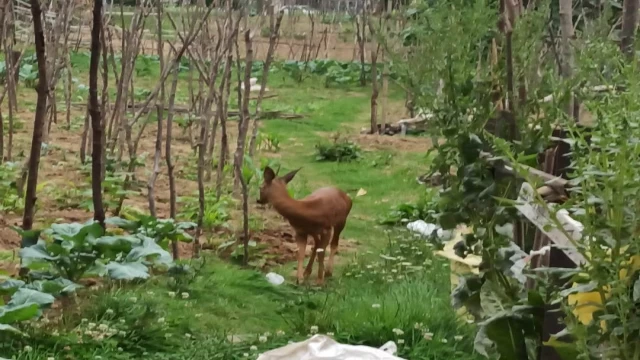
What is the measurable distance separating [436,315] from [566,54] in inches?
49.9

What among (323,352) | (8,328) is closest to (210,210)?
(8,328)

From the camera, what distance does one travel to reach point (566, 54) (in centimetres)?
379

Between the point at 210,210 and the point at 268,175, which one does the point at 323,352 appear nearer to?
the point at 268,175

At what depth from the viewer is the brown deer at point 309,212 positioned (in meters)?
5.31

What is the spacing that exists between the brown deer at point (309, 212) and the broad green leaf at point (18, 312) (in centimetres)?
208

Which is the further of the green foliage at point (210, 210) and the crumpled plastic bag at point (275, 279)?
the green foliage at point (210, 210)

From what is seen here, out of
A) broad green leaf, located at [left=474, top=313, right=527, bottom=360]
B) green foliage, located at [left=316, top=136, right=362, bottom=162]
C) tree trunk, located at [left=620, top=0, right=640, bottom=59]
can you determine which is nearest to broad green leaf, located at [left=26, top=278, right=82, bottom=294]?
broad green leaf, located at [left=474, top=313, right=527, bottom=360]

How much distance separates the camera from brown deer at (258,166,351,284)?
5309 mm

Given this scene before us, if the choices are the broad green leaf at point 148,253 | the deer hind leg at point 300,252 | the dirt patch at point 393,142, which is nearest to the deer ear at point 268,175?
the deer hind leg at point 300,252

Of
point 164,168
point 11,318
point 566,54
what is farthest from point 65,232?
point 164,168

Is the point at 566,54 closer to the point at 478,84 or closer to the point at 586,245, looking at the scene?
the point at 478,84

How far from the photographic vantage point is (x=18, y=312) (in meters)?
3.39

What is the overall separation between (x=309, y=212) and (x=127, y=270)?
67.9 inches

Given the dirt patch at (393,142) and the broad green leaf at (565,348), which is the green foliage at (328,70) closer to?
the dirt patch at (393,142)
